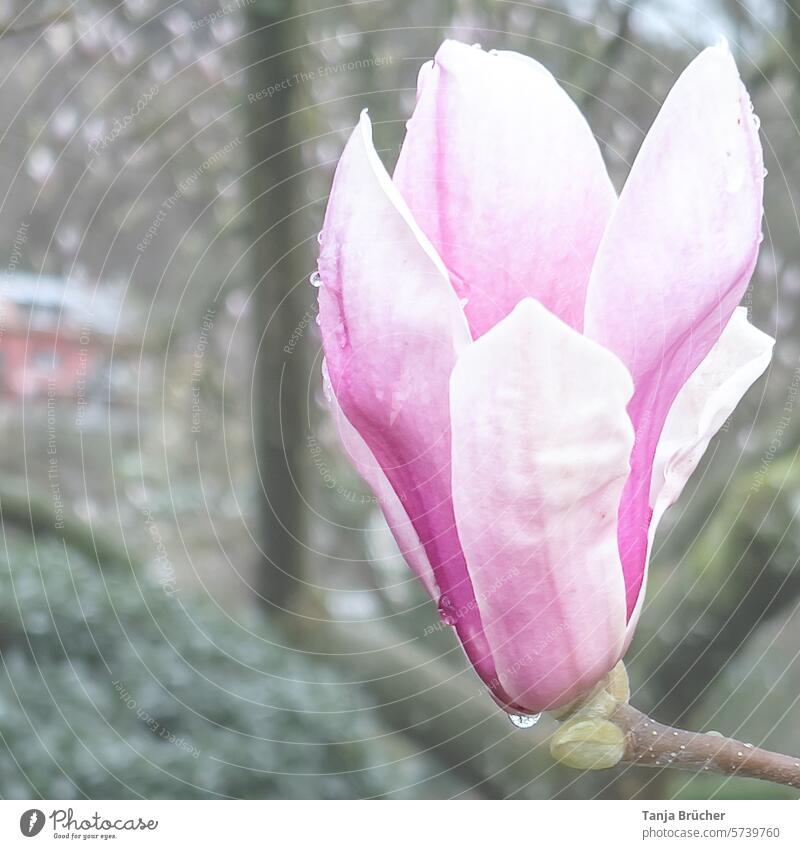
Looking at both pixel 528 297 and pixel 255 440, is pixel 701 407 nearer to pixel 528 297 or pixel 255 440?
pixel 528 297

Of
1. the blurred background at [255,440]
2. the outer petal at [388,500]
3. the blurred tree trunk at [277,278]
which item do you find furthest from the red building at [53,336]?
the outer petal at [388,500]

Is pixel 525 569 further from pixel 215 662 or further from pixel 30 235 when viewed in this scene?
pixel 30 235

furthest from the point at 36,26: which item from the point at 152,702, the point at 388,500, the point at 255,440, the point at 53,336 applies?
the point at 388,500

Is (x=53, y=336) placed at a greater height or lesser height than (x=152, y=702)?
greater

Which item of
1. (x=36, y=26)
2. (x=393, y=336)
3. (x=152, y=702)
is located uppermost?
(x=36, y=26)

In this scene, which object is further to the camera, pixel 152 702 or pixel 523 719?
pixel 152 702

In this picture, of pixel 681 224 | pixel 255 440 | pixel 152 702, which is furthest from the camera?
pixel 255 440

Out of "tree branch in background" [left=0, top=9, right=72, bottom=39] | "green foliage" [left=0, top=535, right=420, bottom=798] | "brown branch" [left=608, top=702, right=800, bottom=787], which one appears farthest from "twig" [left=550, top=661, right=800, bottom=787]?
"tree branch in background" [left=0, top=9, right=72, bottom=39]

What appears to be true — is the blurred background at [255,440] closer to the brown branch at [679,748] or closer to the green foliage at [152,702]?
the green foliage at [152,702]
